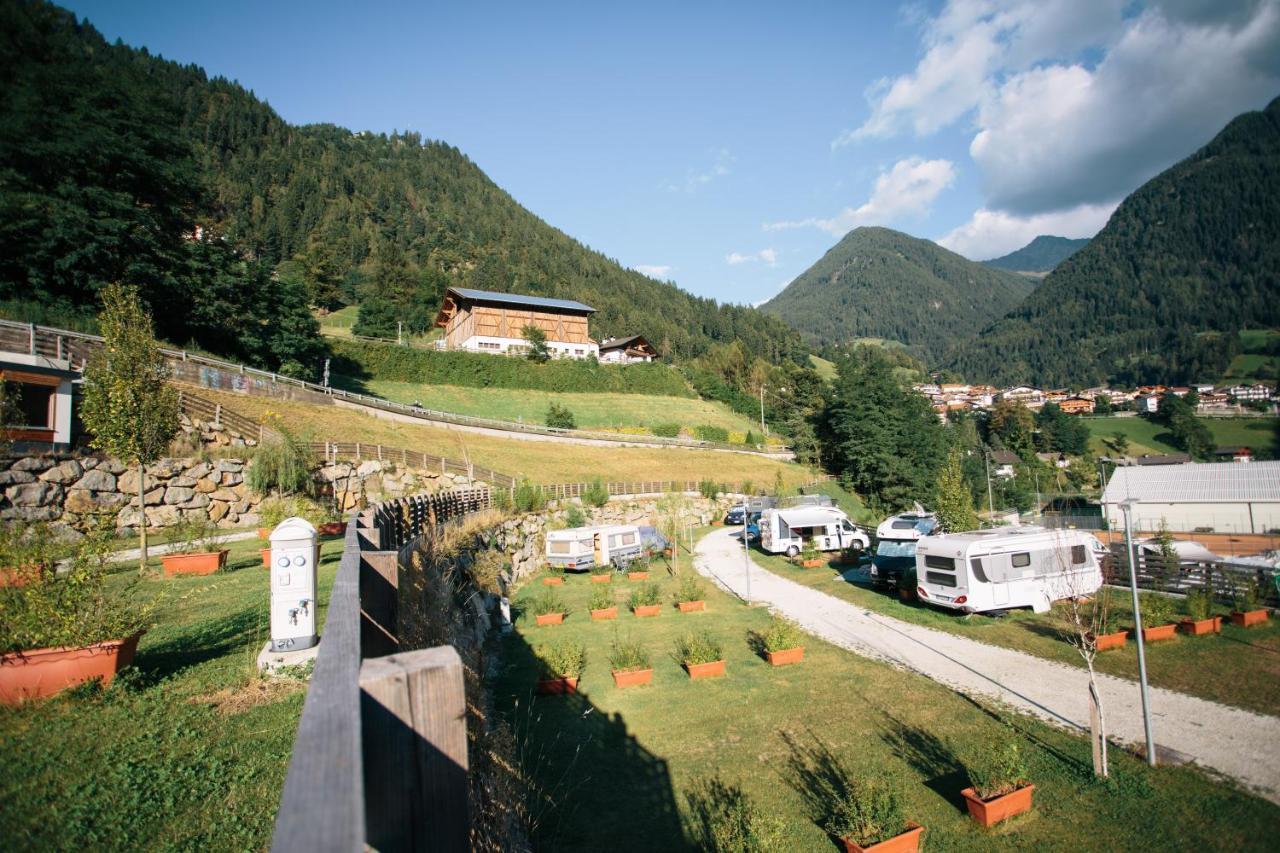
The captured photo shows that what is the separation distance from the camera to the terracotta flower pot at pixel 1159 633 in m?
12.4

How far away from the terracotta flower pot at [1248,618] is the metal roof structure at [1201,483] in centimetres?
2429

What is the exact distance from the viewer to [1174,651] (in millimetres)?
11883

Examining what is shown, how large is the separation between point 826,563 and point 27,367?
Answer: 2934 cm

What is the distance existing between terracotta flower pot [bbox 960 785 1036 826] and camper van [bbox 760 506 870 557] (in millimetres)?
19754

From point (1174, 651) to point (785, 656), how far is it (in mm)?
7985

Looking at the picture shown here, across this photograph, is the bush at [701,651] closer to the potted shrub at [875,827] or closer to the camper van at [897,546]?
the potted shrub at [875,827]

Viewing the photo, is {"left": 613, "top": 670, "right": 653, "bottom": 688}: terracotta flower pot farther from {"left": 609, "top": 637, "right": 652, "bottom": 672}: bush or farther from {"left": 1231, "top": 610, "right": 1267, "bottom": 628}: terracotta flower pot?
{"left": 1231, "top": 610, "right": 1267, "bottom": 628}: terracotta flower pot

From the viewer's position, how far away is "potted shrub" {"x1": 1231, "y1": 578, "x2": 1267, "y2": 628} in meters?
13.4

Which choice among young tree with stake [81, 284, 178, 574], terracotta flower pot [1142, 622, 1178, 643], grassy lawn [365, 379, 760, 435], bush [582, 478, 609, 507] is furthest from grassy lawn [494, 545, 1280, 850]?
grassy lawn [365, 379, 760, 435]

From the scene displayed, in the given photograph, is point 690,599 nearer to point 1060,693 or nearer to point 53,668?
point 1060,693

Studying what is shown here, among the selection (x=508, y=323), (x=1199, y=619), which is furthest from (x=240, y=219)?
(x=1199, y=619)

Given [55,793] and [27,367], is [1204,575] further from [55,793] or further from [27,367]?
[27,367]

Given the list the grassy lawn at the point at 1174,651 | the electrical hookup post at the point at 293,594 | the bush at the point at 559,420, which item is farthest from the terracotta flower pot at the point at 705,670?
the bush at the point at 559,420

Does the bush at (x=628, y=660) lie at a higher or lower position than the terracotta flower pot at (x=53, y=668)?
lower
